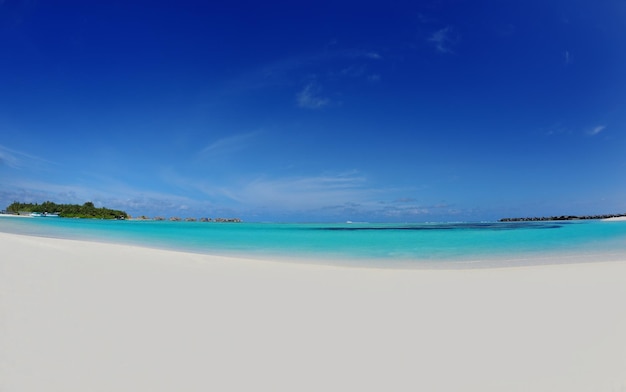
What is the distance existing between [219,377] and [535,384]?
2548mm

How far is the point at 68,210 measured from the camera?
10644 cm

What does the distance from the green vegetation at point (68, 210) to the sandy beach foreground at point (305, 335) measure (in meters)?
119

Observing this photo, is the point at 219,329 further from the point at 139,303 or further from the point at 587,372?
the point at 587,372

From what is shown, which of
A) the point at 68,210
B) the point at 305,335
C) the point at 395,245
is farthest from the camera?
the point at 68,210

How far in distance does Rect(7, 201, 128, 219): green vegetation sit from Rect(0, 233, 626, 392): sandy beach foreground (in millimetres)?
119454

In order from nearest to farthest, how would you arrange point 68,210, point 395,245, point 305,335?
point 305,335
point 395,245
point 68,210

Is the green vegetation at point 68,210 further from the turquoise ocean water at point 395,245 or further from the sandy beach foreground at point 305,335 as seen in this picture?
the sandy beach foreground at point 305,335

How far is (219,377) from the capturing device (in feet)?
8.60

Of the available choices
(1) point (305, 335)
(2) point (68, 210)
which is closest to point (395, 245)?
(1) point (305, 335)

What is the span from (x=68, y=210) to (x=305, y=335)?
130508mm

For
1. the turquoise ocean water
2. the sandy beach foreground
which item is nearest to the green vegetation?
the turquoise ocean water

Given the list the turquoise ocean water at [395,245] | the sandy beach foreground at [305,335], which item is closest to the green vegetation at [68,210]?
the turquoise ocean water at [395,245]

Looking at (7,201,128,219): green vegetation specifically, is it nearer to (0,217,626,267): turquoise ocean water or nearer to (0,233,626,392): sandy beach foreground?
(0,217,626,267): turquoise ocean water

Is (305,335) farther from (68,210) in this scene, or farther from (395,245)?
(68,210)
